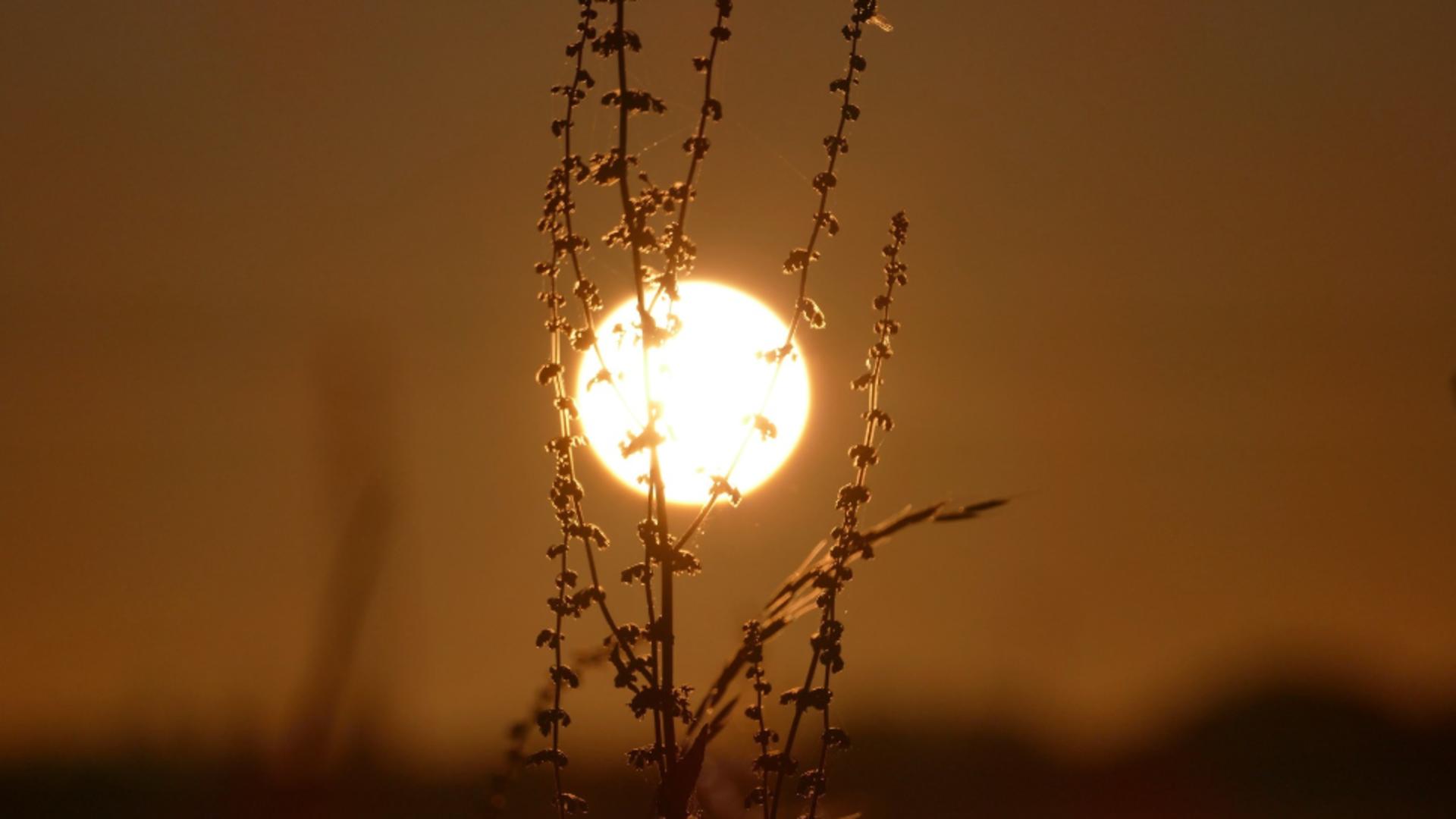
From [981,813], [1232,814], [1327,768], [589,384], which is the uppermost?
[1327,768]

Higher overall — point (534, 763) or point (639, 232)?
point (639, 232)

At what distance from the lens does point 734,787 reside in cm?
407

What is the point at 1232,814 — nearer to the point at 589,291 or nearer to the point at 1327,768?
the point at 1327,768

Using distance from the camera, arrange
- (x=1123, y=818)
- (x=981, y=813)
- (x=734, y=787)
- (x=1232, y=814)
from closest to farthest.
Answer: (x=734, y=787) → (x=1123, y=818) → (x=981, y=813) → (x=1232, y=814)

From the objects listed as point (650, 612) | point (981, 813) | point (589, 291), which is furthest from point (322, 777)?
point (981, 813)

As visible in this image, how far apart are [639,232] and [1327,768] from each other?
3948 centimetres

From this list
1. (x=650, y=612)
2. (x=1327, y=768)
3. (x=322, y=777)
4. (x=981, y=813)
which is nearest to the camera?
(x=322, y=777)

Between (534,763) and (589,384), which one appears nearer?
(534,763)

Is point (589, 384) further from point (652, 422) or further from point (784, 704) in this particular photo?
point (784, 704)

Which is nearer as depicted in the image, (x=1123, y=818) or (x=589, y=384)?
(x=589, y=384)

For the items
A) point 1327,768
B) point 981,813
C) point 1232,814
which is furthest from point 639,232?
point 1327,768

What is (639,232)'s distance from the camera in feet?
13.2

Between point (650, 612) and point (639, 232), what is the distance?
3.23 feet

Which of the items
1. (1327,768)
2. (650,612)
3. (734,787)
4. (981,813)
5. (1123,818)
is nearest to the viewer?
(650,612)
